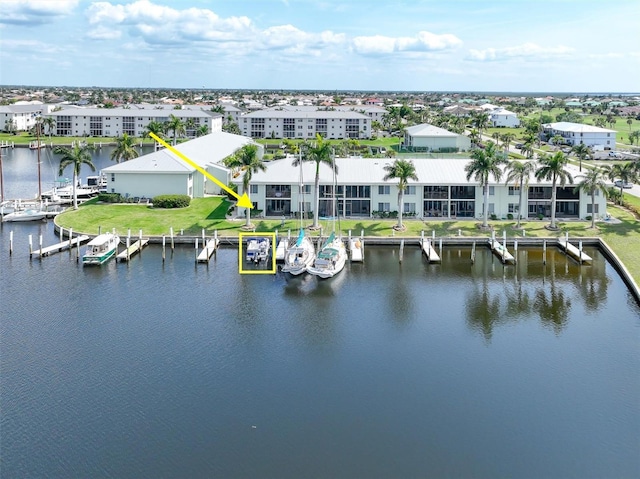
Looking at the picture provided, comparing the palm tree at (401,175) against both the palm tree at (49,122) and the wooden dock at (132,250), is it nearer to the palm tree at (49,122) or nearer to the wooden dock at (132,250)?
the wooden dock at (132,250)

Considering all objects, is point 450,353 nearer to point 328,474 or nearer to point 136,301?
point 328,474

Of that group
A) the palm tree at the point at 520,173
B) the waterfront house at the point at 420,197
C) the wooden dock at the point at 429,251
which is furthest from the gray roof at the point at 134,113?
the wooden dock at the point at 429,251

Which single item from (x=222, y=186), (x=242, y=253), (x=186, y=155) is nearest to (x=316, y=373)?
(x=242, y=253)

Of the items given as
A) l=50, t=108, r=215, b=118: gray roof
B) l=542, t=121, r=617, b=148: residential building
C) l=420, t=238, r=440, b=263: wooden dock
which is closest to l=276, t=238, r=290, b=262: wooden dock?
l=420, t=238, r=440, b=263: wooden dock

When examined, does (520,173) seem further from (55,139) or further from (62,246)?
(55,139)

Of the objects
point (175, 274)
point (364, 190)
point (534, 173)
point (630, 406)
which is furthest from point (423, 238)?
point (630, 406)
